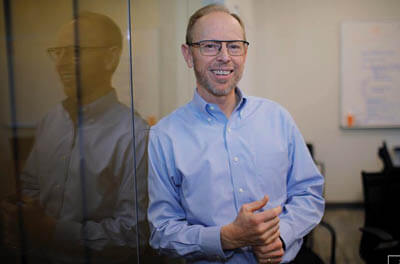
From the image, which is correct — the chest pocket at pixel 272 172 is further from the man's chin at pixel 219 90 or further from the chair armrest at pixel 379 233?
the chair armrest at pixel 379 233

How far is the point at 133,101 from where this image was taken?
83 centimetres

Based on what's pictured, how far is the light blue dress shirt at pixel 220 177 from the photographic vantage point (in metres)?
1.00

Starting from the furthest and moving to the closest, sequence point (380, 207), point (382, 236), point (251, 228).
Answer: point (380, 207), point (382, 236), point (251, 228)

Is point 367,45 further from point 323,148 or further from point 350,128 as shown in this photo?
point 323,148

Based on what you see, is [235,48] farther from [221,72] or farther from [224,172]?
[224,172]

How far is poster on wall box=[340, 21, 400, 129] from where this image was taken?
11.4 ft

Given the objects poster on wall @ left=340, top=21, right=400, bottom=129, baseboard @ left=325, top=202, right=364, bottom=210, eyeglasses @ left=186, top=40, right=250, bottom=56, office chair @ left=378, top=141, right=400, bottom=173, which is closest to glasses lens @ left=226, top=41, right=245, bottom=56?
eyeglasses @ left=186, top=40, right=250, bottom=56

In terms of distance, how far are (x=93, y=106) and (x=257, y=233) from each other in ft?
1.86

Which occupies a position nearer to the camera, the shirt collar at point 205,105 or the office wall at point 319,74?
the shirt collar at point 205,105

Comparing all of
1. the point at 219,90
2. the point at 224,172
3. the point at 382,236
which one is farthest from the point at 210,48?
the point at 382,236

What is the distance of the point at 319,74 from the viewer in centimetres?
356

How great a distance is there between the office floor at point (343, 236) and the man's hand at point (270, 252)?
208cm

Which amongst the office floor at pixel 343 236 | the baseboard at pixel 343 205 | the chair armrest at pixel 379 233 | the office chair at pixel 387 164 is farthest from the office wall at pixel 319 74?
the chair armrest at pixel 379 233

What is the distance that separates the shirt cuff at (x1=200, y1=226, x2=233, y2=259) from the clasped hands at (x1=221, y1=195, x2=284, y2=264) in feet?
0.05
